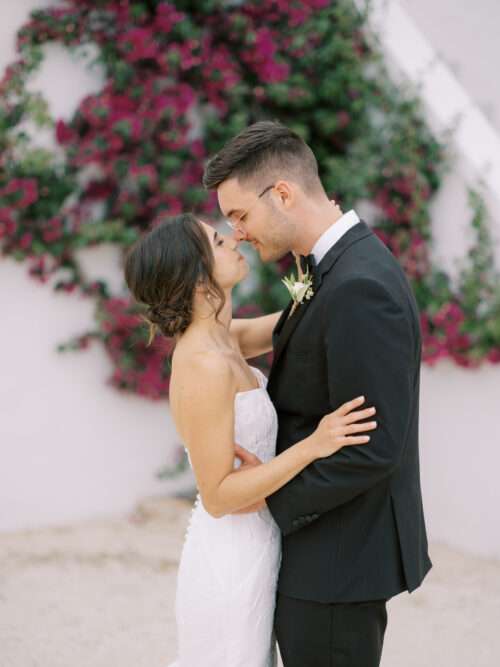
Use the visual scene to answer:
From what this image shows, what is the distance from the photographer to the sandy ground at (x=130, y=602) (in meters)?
3.72

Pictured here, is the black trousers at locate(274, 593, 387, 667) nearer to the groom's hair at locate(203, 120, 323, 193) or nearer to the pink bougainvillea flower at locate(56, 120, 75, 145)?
the groom's hair at locate(203, 120, 323, 193)

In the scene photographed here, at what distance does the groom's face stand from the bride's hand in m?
0.53

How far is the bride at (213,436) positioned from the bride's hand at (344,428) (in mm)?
284

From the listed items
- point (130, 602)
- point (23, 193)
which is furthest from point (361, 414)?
point (23, 193)

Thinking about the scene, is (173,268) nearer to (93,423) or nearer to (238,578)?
(238,578)

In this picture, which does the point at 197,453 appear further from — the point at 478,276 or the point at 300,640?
the point at 478,276

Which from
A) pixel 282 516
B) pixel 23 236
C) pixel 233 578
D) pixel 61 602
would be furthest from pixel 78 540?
pixel 282 516

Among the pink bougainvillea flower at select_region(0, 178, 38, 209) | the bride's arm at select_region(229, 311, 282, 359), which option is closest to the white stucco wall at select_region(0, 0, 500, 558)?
the pink bougainvillea flower at select_region(0, 178, 38, 209)

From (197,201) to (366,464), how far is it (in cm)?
308

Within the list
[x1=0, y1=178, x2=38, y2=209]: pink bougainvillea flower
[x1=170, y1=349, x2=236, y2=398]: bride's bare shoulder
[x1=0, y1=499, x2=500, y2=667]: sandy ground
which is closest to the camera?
[x1=170, y1=349, x2=236, y2=398]: bride's bare shoulder

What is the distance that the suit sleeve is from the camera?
1.97 meters

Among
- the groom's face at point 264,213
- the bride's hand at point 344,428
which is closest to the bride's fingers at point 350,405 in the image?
the bride's hand at point 344,428

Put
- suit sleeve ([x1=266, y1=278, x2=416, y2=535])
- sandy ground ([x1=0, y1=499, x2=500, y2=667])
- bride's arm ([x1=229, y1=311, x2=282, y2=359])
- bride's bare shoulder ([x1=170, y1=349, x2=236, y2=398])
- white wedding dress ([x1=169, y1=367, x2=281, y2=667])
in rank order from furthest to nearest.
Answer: sandy ground ([x1=0, y1=499, x2=500, y2=667]) < bride's arm ([x1=229, y1=311, x2=282, y2=359]) < white wedding dress ([x1=169, y1=367, x2=281, y2=667]) < bride's bare shoulder ([x1=170, y1=349, x2=236, y2=398]) < suit sleeve ([x1=266, y1=278, x2=416, y2=535])

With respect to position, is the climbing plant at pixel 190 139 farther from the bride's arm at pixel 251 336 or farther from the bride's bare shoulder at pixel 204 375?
the bride's bare shoulder at pixel 204 375
